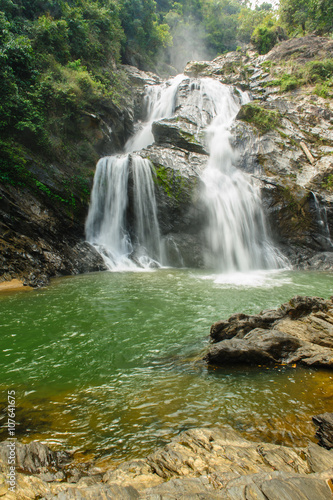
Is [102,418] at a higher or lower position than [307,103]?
lower

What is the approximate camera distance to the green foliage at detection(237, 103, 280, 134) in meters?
19.3

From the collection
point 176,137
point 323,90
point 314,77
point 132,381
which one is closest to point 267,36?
point 314,77

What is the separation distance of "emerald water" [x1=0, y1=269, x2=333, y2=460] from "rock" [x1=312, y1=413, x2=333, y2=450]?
0.29ft

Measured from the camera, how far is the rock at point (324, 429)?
229 centimetres

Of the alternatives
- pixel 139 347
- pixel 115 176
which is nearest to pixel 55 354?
pixel 139 347

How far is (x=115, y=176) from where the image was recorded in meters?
16.6

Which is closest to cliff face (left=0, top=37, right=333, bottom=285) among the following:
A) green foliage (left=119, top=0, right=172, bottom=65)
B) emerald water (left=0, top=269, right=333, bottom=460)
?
emerald water (left=0, top=269, right=333, bottom=460)

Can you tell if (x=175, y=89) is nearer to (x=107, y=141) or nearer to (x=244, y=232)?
(x=107, y=141)

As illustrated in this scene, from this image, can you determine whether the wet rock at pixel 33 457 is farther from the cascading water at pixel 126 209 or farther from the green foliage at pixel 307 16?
the green foliage at pixel 307 16

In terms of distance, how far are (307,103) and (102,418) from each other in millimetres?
25383

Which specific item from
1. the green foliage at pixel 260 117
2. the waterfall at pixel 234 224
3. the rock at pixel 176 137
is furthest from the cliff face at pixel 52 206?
the green foliage at pixel 260 117

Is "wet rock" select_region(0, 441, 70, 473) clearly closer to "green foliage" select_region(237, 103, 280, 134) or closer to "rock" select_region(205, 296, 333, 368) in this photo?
"rock" select_region(205, 296, 333, 368)

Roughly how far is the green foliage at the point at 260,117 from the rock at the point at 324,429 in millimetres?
20388

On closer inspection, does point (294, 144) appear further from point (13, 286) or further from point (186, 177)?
point (13, 286)
